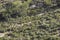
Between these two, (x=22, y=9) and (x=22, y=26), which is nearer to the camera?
(x=22, y=26)

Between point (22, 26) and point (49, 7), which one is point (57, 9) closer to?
point (49, 7)

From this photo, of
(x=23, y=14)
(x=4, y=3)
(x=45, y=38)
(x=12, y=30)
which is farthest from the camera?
(x=4, y=3)

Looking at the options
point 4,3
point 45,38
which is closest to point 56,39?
point 45,38

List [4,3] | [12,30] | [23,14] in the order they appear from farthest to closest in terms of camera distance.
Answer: [4,3]
[23,14]
[12,30]

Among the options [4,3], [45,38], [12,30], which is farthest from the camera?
[4,3]

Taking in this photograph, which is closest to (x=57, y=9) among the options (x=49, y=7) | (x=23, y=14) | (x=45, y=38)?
(x=49, y=7)

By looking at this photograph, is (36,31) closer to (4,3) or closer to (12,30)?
(12,30)
